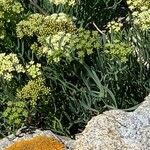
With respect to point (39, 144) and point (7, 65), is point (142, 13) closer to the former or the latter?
point (7, 65)

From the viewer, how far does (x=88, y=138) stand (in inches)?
157

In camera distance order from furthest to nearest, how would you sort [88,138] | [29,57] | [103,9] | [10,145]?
[103,9] < [29,57] < [10,145] < [88,138]

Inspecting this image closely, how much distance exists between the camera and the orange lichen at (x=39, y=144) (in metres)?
4.27

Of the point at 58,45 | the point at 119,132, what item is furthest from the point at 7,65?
the point at 119,132

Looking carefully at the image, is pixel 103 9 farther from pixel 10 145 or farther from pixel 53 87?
pixel 10 145

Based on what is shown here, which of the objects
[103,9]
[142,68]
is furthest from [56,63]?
[103,9]

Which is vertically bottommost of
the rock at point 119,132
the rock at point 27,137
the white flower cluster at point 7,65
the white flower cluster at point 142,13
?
the rock at point 27,137

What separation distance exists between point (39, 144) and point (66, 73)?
904mm

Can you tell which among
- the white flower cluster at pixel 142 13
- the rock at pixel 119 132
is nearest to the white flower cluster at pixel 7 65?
the rock at pixel 119 132

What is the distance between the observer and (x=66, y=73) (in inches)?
193

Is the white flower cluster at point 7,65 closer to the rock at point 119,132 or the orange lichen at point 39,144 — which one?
the orange lichen at point 39,144

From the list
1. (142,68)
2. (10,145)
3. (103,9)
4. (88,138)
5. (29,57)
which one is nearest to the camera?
(88,138)

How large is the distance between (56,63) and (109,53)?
611 mm

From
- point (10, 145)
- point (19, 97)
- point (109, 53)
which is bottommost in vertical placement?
point (10, 145)
